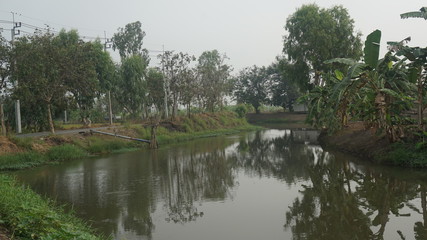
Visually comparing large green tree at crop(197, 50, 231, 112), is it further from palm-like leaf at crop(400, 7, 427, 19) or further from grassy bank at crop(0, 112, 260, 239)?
palm-like leaf at crop(400, 7, 427, 19)

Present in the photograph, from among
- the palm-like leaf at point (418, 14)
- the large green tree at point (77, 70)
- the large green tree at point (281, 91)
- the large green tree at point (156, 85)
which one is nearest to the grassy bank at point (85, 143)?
the large green tree at point (77, 70)

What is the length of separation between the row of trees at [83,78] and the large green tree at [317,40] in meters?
9.72

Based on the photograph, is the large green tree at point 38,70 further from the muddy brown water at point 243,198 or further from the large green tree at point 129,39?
the large green tree at point 129,39

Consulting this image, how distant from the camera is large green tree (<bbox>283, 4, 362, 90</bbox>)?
29.3 metres

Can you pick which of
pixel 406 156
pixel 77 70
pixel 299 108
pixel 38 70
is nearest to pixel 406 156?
pixel 406 156

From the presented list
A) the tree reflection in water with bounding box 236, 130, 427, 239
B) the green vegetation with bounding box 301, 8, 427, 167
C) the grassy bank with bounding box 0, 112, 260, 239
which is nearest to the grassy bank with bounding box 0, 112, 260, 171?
the grassy bank with bounding box 0, 112, 260, 239

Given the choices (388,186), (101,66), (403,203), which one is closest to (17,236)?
(403,203)

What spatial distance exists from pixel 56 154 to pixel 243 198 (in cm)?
1232

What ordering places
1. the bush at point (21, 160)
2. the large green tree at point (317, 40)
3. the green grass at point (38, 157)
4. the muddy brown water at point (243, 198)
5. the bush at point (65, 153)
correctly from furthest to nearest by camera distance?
the large green tree at point (317, 40) < the bush at point (65, 153) < the green grass at point (38, 157) < the bush at point (21, 160) < the muddy brown water at point (243, 198)

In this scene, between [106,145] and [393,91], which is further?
[106,145]

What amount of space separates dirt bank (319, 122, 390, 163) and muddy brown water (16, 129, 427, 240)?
0.74 metres

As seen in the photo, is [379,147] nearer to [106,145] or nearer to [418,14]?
[418,14]

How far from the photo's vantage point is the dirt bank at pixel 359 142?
15.0 metres

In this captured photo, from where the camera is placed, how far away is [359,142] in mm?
17453
